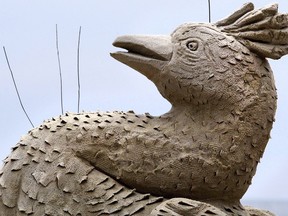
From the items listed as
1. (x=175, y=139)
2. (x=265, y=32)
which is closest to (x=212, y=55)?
(x=265, y=32)

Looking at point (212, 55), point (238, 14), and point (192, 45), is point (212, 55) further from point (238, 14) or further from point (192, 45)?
point (238, 14)

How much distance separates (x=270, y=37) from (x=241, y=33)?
0.35 feet

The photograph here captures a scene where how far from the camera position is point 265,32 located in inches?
135

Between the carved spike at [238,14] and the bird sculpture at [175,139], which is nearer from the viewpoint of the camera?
the bird sculpture at [175,139]

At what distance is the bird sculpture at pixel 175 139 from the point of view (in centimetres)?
337

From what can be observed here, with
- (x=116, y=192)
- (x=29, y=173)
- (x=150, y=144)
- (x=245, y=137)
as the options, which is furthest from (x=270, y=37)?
(x=29, y=173)

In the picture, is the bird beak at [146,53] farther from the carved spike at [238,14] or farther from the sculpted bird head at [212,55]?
the carved spike at [238,14]

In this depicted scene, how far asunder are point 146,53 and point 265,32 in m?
0.45

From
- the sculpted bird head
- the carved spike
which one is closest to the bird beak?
the sculpted bird head

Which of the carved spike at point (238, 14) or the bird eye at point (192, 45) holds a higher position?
the carved spike at point (238, 14)

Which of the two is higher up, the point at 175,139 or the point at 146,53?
the point at 146,53

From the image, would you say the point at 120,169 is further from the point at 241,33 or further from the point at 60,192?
the point at 241,33

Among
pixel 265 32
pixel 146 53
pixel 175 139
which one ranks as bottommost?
pixel 175 139

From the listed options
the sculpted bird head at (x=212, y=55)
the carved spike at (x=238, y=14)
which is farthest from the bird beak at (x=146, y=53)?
the carved spike at (x=238, y=14)
